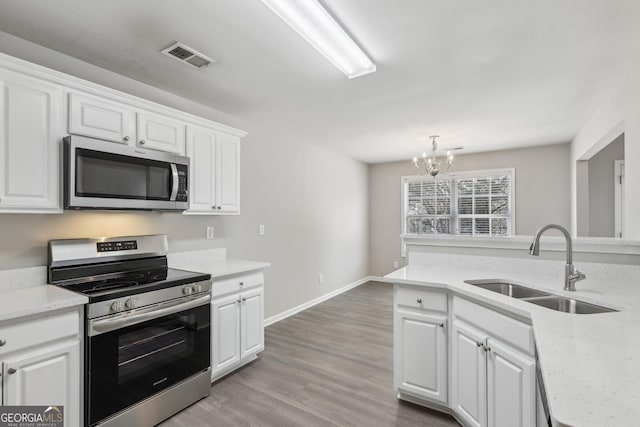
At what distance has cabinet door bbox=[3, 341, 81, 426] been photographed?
4.91 ft

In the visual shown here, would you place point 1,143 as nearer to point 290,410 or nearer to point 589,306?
point 290,410

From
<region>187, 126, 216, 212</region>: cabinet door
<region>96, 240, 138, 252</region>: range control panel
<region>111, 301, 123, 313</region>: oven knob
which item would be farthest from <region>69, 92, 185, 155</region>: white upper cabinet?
<region>111, 301, 123, 313</region>: oven knob

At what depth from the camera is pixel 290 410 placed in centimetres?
219

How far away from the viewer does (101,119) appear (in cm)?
209

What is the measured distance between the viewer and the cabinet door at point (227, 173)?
9.50ft

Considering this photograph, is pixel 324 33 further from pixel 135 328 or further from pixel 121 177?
pixel 135 328

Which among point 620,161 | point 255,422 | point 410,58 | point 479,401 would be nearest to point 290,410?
point 255,422

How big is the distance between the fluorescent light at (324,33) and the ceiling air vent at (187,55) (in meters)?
0.79

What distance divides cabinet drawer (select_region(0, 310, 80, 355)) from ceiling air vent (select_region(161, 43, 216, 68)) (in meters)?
1.72

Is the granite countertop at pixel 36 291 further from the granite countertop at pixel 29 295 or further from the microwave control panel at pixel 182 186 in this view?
the microwave control panel at pixel 182 186

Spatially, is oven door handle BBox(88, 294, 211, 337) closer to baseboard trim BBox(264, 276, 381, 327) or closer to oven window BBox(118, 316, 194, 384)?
oven window BBox(118, 316, 194, 384)

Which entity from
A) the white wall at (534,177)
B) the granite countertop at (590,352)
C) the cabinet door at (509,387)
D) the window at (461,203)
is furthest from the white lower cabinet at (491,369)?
the white wall at (534,177)

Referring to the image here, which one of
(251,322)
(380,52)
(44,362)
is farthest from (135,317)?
(380,52)

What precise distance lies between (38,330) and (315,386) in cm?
183
